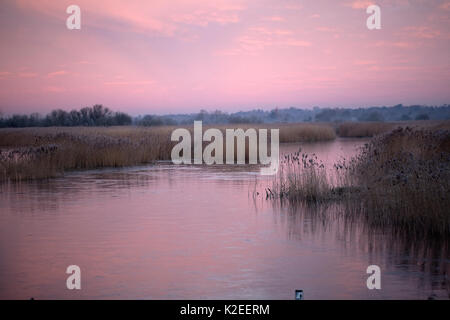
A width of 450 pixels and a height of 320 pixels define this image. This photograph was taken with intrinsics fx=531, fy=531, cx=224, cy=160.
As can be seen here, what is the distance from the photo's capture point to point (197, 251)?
28.4 feet

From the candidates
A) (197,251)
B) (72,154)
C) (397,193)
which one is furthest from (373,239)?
(72,154)

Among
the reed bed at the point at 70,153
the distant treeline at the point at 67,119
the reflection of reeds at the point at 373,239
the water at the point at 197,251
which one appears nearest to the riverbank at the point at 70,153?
the reed bed at the point at 70,153

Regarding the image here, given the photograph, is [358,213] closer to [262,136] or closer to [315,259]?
[315,259]

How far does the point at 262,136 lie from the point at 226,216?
30413 millimetres

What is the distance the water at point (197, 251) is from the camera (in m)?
6.67

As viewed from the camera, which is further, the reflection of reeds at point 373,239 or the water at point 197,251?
the reflection of reeds at point 373,239

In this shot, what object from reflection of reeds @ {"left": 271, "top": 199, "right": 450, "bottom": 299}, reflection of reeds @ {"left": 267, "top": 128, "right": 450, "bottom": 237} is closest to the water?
reflection of reeds @ {"left": 271, "top": 199, "right": 450, "bottom": 299}

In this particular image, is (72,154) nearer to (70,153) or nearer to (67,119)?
(70,153)

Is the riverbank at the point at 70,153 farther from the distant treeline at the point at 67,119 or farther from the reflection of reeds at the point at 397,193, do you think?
the distant treeline at the point at 67,119

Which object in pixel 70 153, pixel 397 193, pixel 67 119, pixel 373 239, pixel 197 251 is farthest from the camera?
pixel 67 119

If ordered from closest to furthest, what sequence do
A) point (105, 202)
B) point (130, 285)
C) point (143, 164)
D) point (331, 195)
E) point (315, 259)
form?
1. point (130, 285)
2. point (315, 259)
3. point (331, 195)
4. point (105, 202)
5. point (143, 164)

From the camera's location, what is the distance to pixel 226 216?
468 inches

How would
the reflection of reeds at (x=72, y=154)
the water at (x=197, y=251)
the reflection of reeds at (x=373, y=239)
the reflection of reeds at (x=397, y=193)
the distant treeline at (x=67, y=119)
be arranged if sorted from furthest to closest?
the distant treeline at (x=67, y=119) < the reflection of reeds at (x=72, y=154) < the reflection of reeds at (x=397, y=193) < the reflection of reeds at (x=373, y=239) < the water at (x=197, y=251)
